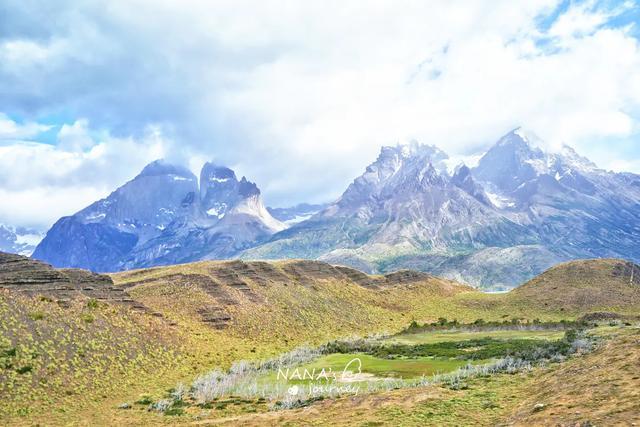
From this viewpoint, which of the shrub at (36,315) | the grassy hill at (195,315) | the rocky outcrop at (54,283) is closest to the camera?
the grassy hill at (195,315)

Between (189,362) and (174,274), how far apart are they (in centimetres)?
4969

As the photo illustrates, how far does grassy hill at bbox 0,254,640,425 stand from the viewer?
197 feet

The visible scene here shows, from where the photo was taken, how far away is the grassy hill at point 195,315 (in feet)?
197

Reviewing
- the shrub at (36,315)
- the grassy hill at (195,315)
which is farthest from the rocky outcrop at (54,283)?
the shrub at (36,315)

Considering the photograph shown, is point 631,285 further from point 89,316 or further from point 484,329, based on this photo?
point 89,316

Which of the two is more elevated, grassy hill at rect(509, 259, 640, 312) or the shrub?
the shrub

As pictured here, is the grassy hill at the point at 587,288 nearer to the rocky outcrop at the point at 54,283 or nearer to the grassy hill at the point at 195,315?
the grassy hill at the point at 195,315

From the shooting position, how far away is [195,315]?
10644cm

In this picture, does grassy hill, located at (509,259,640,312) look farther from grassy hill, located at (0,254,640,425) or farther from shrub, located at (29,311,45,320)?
shrub, located at (29,311,45,320)

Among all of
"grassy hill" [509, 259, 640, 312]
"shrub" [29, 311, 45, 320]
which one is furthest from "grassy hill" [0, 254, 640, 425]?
"grassy hill" [509, 259, 640, 312]

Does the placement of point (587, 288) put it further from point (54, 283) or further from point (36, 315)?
point (36, 315)

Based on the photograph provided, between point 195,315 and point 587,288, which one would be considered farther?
point 587,288

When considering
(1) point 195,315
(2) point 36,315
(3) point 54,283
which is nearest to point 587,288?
(1) point 195,315

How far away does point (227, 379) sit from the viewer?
69375 millimetres
